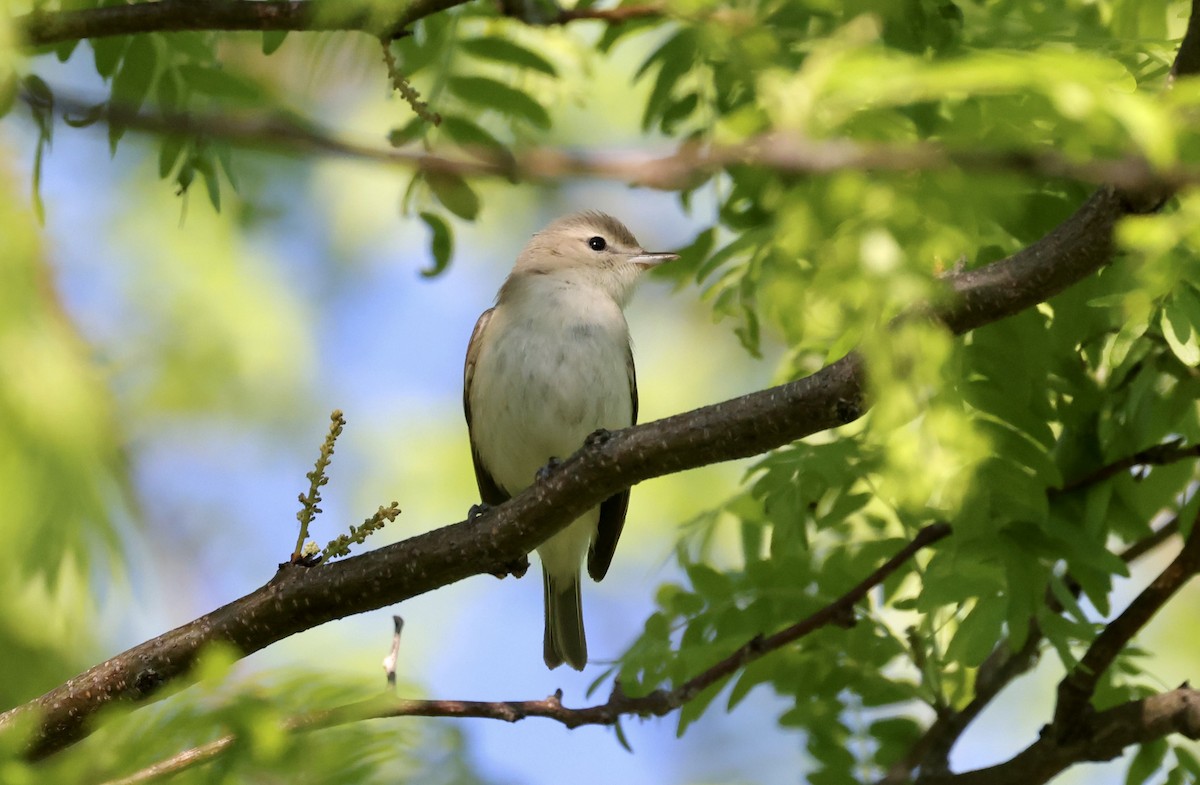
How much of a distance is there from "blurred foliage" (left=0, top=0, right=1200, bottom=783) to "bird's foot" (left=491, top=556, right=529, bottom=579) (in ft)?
2.47

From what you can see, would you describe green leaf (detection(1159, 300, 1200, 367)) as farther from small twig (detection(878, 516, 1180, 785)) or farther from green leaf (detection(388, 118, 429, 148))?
green leaf (detection(388, 118, 429, 148))

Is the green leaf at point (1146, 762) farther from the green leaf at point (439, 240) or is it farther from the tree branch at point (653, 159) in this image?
the tree branch at point (653, 159)

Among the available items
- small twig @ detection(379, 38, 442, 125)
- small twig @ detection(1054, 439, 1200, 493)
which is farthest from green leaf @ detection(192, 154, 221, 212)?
small twig @ detection(1054, 439, 1200, 493)

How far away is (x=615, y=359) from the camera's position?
6898 mm

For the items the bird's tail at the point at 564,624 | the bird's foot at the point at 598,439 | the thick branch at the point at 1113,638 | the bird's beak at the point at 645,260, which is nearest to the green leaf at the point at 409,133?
the bird's foot at the point at 598,439

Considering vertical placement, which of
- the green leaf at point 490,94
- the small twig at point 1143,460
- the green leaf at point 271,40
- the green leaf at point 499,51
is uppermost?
the green leaf at point 499,51

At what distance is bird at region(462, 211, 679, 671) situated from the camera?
6734 mm

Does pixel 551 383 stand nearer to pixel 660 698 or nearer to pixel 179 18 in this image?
pixel 660 698

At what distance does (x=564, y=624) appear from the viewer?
748 cm

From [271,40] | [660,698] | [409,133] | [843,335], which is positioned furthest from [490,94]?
[660,698]

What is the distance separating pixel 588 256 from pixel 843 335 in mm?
4259

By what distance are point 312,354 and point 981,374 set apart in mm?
5289

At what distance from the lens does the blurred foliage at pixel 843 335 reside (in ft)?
6.17

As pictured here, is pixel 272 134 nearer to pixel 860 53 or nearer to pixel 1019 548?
pixel 860 53
